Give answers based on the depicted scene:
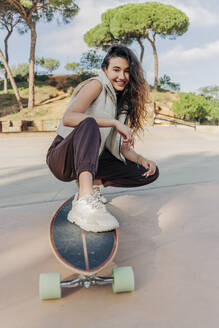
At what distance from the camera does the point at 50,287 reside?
1377mm

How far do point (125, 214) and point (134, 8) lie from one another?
25.4 meters

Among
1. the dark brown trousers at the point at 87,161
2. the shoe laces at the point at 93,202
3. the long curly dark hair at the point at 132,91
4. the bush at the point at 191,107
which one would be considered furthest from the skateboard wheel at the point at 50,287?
the bush at the point at 191,107

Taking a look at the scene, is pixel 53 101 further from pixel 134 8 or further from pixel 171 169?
pixel 171 169

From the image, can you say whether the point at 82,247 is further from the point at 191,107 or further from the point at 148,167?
the point at 191,107

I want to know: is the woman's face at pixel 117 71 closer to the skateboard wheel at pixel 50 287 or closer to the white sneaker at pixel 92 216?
the white sneaker at pixel 92 216

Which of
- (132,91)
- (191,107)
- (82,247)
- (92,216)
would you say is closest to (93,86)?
(132,91)

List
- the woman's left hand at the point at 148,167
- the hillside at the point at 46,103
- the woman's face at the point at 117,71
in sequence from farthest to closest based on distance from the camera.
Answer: the hillside at the point at 46,103
the woman's left hand at the point at 148,167
the woman's face at the point at 117,71

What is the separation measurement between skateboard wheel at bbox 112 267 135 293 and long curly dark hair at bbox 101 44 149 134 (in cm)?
116

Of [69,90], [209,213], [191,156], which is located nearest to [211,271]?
[209,213]

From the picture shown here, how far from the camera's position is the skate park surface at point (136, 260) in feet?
4.22

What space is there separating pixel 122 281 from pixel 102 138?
3.22 feet

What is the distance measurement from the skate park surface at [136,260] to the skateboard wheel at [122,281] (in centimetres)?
4

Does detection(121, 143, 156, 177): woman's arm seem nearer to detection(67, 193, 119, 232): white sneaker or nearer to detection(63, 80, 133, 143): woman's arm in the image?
detection(63, 80, 133, 143): woman's arm

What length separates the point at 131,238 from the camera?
2055 millimetres
